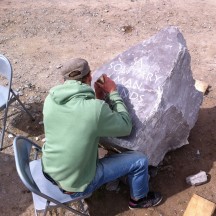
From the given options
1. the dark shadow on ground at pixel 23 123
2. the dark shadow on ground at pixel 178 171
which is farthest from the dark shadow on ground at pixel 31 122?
the dark shadow on ground at pixel 178 171

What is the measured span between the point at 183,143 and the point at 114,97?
1.40 metres

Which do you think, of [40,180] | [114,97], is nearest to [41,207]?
[40,180]

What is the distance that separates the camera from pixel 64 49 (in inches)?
268

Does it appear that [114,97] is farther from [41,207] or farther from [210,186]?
[210,186]

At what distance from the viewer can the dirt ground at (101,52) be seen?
13.6ft

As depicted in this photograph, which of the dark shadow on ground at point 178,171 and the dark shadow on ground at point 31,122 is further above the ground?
the dark shadow on ground at point 178,171

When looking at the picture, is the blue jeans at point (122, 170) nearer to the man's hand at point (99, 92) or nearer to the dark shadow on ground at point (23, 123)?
the man's hand at point (99, 92)

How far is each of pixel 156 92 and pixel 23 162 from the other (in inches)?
59.8

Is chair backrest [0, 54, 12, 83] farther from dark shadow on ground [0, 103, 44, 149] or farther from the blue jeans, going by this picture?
the blue jeans

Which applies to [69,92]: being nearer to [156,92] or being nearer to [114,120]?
[114,120]

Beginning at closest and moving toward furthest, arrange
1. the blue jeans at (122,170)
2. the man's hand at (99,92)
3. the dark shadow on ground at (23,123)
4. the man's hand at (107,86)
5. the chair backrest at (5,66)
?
the blue jeans at (122,170)
the man's hand at (107,86)
the man's hand at (99,92)
the chair backrest at (5,66)
the dark shadow on ground at (23,123)

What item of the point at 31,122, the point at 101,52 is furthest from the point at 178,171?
the point at 101,52

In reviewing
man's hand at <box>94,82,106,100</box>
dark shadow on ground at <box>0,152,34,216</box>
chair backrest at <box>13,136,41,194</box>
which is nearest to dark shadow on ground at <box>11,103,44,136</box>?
dark shadow on ground at <box>0,152,34,216</box>

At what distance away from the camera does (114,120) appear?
309 centimetres
